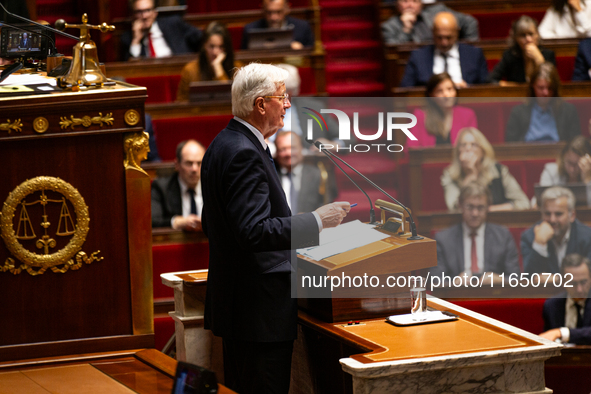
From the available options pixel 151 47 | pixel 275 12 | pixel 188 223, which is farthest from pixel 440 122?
pixel 151 47

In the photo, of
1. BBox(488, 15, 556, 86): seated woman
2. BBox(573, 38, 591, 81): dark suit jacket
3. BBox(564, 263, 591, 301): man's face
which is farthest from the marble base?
BBox(573, 38, 591, 81): dark suit jacket

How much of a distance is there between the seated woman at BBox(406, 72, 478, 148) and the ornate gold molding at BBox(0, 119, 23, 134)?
2.29ft

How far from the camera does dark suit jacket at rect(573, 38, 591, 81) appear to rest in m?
3.55

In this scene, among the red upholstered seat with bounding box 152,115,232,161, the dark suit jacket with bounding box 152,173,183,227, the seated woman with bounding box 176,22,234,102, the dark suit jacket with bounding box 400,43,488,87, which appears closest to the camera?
the dark suit jacket with bounding box 152,173,183,227

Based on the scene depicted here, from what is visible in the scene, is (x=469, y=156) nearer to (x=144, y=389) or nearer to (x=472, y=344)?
(x=472, y=344)

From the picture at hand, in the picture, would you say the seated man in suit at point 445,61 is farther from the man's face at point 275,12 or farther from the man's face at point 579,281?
the man's face at point 579,281

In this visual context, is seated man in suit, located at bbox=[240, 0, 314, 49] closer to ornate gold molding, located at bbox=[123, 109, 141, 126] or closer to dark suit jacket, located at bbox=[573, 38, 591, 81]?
dark suit jacket, located at bbox=[573, 38, 591, 81]

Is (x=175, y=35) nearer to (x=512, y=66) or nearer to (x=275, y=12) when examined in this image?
(x=275, y=12)

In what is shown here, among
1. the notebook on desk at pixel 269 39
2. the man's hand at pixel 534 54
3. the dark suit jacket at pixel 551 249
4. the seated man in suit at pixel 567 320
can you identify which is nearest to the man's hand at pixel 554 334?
the seated man in suit at pixel 567 320

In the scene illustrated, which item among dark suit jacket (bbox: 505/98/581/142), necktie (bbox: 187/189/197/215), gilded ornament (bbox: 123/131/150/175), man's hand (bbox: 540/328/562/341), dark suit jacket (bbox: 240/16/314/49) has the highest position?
dark suit jacket (bbox: 240/16/314/49)

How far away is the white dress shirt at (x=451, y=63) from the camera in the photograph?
11.6 feet

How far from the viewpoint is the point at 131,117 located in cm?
152

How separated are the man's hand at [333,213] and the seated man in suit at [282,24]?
2.43 metres

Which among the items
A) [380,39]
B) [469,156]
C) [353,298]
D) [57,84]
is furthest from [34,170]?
[380,39]
